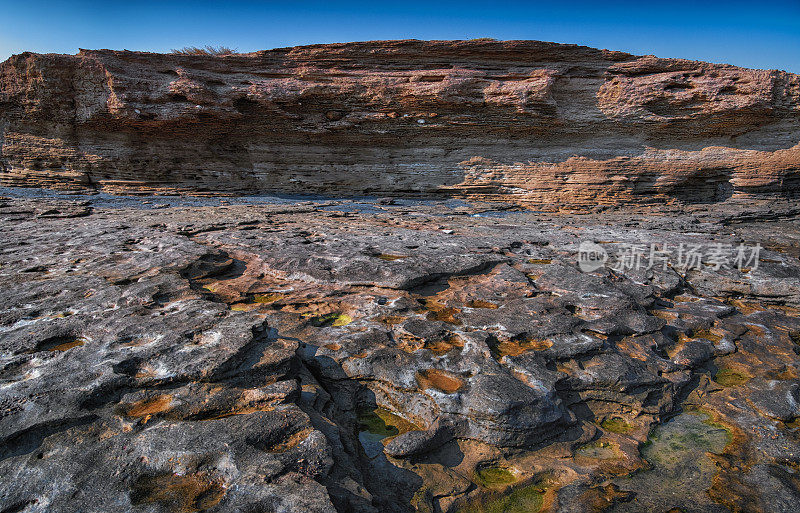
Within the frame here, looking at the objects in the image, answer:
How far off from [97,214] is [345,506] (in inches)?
437

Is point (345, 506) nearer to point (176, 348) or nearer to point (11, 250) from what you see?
point (176, 348)

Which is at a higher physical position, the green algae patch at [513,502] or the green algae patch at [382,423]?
the green algae patch at [382,423]

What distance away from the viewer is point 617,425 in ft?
11.2

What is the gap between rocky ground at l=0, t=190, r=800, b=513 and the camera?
7.97 feet

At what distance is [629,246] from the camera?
7.86m

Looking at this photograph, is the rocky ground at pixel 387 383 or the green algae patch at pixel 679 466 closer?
the rocky ground at pixel 387 383

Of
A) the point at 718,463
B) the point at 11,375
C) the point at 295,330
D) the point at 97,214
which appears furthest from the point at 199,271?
the point at 97,214

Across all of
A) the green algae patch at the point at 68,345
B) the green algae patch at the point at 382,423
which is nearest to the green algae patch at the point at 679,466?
the green algae patch at the point at 382,423

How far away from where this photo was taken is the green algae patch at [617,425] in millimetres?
3355

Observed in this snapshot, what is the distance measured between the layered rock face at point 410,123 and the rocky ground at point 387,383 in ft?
31.0

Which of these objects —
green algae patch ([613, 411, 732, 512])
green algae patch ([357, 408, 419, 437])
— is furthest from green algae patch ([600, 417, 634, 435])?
green algae patch ([357, 408, 419, 437])

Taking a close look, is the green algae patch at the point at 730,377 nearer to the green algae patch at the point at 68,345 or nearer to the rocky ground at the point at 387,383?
the rocky ground at the point at 387,383

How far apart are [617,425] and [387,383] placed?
1799mm

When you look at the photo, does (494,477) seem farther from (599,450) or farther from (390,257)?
(390,257)
